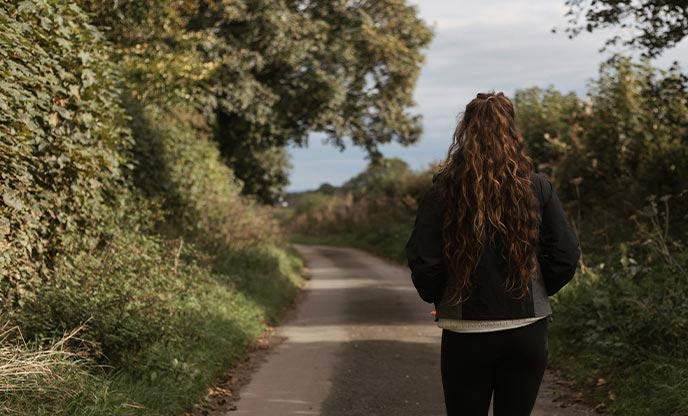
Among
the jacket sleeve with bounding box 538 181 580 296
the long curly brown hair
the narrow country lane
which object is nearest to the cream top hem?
the long curly brown hair

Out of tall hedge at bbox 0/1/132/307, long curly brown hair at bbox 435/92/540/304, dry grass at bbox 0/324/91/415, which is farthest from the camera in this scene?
tall hedge at bbox 0/1/132/307

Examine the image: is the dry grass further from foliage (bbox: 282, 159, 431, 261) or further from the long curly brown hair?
foliage (bbox: 282, 159, 431, 261)

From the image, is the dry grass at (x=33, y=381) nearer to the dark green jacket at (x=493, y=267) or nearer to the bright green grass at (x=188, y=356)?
the bright green grass at (x=188, y=356)

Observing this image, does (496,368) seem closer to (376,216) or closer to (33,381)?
(33,381)

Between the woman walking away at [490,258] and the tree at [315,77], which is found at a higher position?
the tree at [315,77]

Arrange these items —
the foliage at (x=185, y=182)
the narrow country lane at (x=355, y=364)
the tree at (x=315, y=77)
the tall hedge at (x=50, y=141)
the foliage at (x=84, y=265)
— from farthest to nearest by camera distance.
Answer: the tree at (x=315, y=77) < the foliage at (x=185, y=182) < the narrow country lane at (x=355, y=364) < the tall hedge at (x=50, y=141) < the foliage at (x=84, y=265)

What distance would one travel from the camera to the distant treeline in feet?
22.9

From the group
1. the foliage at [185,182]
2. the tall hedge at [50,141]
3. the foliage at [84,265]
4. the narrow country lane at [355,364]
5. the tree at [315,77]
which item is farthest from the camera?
the tree at [315,77]

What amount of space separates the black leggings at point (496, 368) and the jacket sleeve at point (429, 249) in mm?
283

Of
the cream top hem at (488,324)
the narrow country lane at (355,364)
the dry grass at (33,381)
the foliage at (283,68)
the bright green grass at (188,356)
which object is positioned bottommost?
the narrow country lane at (355,364)

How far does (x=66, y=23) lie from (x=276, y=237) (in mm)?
12574

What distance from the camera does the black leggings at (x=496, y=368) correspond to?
3232mm

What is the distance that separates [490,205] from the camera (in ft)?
10.6

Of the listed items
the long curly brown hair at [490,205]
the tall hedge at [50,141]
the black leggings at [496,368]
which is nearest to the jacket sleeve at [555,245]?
the long curly brown hair at [490,205]
